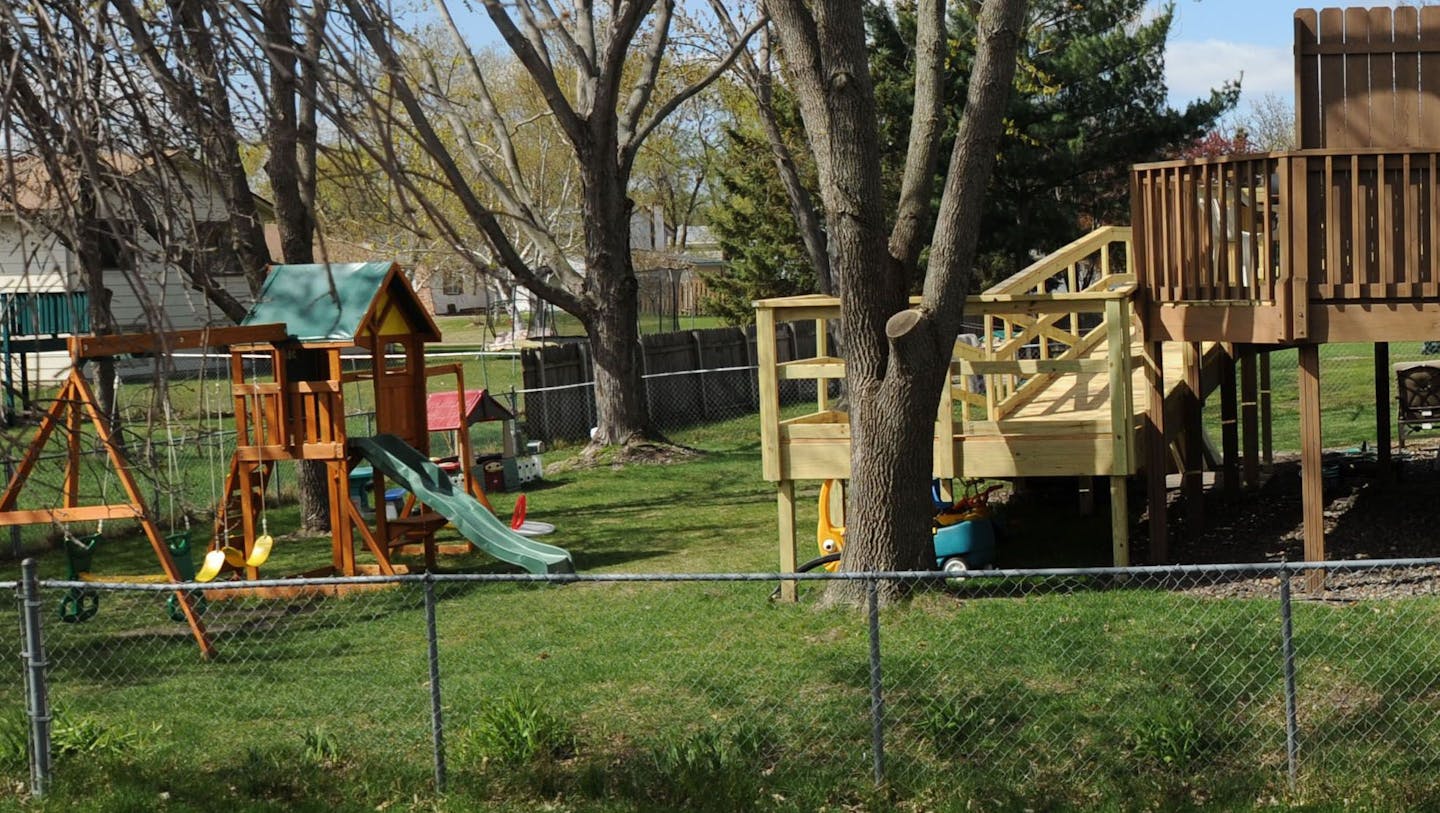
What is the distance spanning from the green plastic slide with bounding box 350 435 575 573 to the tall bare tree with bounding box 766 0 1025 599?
3.38m

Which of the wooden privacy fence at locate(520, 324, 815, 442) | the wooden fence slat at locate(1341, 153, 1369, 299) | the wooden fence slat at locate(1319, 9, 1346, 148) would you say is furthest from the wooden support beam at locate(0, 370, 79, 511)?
the wooden privacy fence at locate(520, 324, 815, 442)

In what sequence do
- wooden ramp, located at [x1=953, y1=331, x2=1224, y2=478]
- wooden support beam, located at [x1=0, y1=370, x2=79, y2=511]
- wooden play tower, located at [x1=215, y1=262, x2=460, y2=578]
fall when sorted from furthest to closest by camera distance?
wooden play tower, located at [x1=215, y1=262, x2=460, y2=578] → wooden ramp, located at [x1=953, y1=331, x2=1224, y2=478] → wooden support beam, located at [x1=0, y1=370, x2=79, y2=511]

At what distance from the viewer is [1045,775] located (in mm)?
7109

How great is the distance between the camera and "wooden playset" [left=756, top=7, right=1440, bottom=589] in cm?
1020

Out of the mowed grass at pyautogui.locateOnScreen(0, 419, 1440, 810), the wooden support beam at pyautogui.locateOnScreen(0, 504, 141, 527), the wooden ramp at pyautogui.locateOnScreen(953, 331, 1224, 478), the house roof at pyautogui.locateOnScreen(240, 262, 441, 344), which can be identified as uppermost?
the house roof at pyautogui.locateOnScreen(240, 262, 441, 344)

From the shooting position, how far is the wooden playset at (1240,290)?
1020 cm

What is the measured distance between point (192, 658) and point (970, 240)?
5792mm

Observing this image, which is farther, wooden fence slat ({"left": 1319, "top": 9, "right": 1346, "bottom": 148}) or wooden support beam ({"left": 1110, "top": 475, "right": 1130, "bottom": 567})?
wooden fence slat ({"left": 1319, "top": 9, "right": 1346, "bottom": 148})

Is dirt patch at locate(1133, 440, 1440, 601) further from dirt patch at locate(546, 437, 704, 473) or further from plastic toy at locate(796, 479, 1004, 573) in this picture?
dirt patch at locate(546, 437, 704, 473)

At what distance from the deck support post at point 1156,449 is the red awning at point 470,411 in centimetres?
929

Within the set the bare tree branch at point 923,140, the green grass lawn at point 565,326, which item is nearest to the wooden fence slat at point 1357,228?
the bare tree branch at point 923,140

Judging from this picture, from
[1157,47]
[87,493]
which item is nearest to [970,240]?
[87,493]

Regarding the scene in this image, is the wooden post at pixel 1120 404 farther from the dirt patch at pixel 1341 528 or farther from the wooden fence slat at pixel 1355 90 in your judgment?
the wooden fence slat at pixel 1355 90

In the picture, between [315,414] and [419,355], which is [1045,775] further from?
[419,355]
